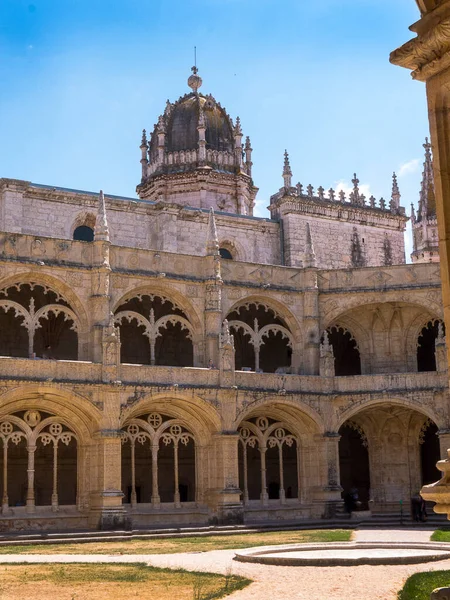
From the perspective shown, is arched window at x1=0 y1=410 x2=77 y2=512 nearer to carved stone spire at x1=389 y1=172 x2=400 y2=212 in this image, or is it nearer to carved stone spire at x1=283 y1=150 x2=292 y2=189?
carved stone spire at x1=283 y1=150 x2=292 y2=189

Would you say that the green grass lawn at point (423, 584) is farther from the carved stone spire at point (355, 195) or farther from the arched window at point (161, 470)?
the carved stone spire at point (355, 195)

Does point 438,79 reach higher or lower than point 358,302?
lower

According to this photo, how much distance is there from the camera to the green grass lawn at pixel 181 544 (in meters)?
25.2

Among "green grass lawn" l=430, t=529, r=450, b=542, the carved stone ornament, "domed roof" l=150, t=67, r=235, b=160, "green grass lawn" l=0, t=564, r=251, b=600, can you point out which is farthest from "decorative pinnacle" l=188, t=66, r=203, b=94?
the carved stone ornament

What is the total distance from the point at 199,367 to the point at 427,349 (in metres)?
11.9

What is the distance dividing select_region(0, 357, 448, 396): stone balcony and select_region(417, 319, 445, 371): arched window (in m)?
4.26

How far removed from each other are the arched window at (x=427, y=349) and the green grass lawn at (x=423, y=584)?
25.9m

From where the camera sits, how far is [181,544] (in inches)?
1083

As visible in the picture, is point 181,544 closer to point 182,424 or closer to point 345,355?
point 182,424

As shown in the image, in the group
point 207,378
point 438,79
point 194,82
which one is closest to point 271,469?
point 207,378

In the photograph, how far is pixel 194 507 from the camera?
35.8m

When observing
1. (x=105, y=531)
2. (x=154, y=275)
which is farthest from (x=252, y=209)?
(x=105, y=531)

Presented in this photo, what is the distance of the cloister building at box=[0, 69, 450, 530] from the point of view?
33844 millimetres

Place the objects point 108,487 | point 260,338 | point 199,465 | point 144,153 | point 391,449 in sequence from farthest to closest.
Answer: point 144,153 < point 391,449 < point 260,338 < point 199,465 < point 108,487
